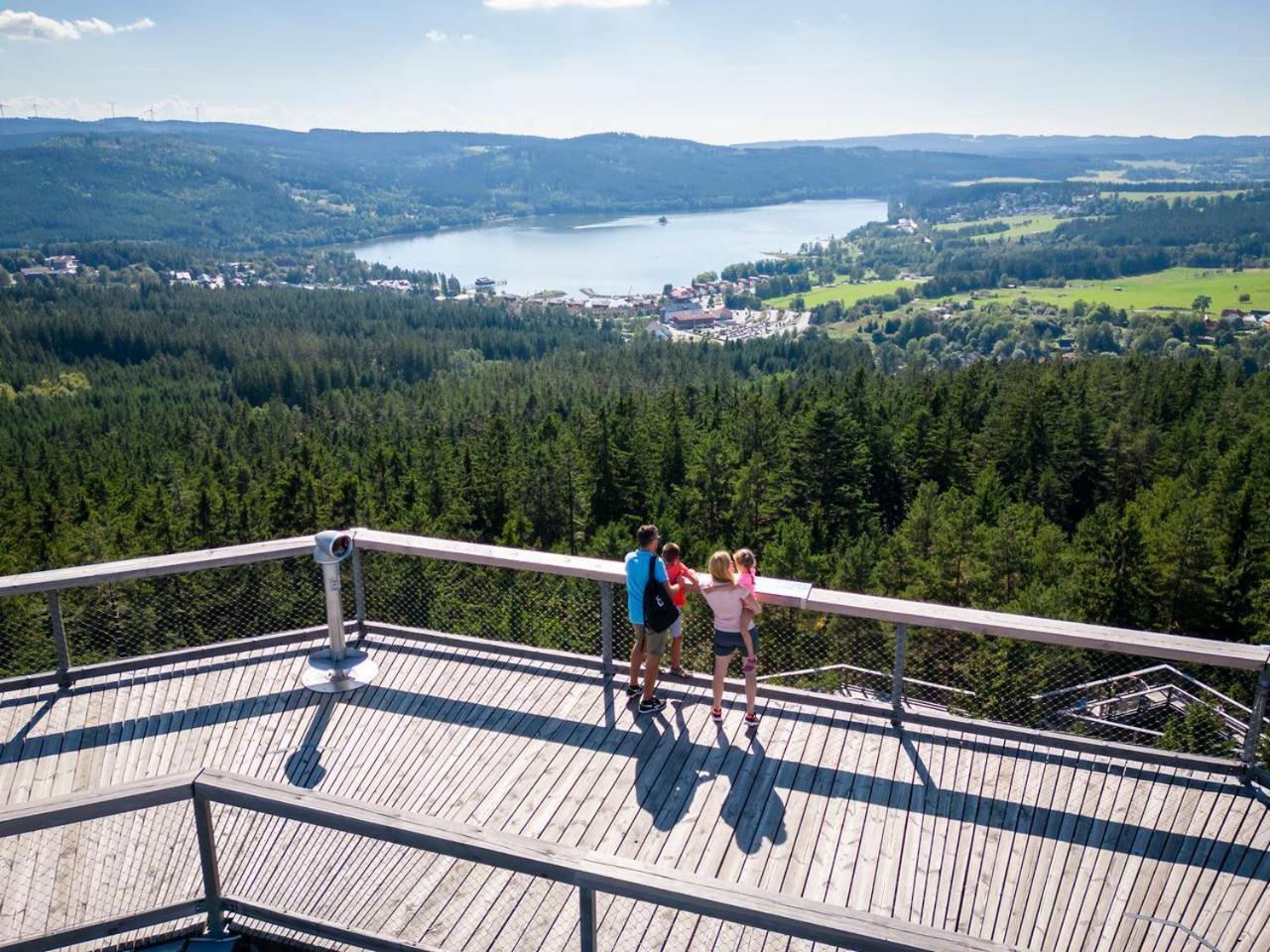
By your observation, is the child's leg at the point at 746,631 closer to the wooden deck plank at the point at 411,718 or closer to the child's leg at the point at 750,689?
the child's leg at the point at 750,689

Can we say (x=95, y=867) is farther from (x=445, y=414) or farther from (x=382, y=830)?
(x=445, y=414)

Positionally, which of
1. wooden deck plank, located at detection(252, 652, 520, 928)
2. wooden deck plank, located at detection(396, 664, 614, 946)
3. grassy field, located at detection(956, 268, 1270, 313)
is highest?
wooden deck plank, located at detection(396, 664, 614, 946)

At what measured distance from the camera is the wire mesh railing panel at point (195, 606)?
752 inches

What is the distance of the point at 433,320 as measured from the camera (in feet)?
517

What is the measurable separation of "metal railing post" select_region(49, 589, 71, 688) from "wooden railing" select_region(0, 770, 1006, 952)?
3381 mm

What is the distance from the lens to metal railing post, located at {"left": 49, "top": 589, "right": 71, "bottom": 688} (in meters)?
6.37

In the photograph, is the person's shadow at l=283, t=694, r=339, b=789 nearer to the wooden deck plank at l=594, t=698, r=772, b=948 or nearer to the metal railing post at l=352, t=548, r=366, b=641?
the metal railing post at l=352, t=548, r=366, b=641

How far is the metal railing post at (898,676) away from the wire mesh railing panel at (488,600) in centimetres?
679

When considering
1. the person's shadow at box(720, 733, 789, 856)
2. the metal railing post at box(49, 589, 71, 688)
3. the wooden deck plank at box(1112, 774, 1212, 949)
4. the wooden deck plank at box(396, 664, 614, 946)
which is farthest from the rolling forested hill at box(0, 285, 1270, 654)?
the metal railing post at box(49, 589, 71, 688)

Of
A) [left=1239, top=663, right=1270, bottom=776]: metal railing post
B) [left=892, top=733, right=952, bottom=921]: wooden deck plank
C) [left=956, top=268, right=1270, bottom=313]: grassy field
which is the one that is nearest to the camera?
[left=892, top=733, right=952, bottom=921]: wooden deck plank

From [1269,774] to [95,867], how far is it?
6.55 meters

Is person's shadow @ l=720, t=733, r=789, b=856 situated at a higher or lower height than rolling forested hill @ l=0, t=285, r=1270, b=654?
higher

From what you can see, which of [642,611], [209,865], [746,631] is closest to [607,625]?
[642,611]

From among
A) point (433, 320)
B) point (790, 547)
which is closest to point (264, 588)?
point (790, 547)
